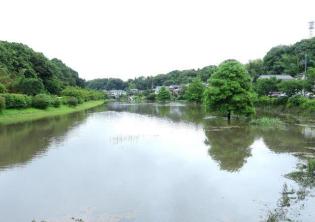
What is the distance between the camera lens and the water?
12406mm

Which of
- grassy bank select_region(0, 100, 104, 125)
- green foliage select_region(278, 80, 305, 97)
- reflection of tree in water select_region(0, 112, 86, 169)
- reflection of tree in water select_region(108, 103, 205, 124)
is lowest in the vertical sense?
reflection of tree in water select_region(108, 103, 205, 124)

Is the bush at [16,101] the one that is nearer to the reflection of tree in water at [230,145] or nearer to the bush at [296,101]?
the reflection of tree in water at [230,145]

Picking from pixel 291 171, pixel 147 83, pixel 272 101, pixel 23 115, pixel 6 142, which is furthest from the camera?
pixel 147 83

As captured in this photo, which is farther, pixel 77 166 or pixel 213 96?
pixel 213 96

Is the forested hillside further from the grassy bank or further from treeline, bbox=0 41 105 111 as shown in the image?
the grassy bank

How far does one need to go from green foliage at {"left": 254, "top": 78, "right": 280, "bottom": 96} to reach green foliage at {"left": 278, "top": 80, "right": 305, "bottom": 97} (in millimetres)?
7247

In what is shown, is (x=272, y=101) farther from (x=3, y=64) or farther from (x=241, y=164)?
(x=3, y=64)

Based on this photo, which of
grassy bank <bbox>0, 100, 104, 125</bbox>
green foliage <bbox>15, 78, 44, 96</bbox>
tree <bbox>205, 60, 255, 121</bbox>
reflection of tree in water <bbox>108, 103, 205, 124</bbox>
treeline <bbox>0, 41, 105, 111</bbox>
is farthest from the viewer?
green foliage <bbox>15, 78, 44, 96</bbox>

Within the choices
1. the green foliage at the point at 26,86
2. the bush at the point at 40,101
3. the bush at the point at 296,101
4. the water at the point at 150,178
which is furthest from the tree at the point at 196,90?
the water at the point at 150,178

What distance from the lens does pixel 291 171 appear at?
1795 cm

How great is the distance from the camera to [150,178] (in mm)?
16703

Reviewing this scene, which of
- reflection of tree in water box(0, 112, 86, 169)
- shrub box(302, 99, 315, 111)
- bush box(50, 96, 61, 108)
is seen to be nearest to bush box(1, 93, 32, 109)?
reflection of tree in water box(0, 112, 86, 169)

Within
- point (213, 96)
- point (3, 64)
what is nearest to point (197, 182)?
point (213, 96)

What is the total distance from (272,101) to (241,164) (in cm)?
4368
